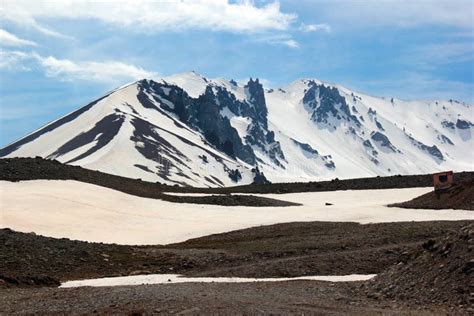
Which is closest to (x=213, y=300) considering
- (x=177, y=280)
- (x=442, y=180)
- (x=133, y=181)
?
(x=177, y=280)

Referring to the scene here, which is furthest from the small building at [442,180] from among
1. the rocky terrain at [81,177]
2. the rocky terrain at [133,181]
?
the rocky terrain at [81,177]

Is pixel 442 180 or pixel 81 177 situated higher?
pixel 81 177

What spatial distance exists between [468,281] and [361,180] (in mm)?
72871

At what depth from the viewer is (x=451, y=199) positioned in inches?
2458

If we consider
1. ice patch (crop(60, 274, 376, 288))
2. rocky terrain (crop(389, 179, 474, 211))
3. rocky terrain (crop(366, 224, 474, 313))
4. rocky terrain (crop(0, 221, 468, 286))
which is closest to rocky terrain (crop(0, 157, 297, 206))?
rocky terrain (crop(389, 179, 474, 211))

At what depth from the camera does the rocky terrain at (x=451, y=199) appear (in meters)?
59.5

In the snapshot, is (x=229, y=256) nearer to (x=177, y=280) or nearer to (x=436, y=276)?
(x=177, y=280)

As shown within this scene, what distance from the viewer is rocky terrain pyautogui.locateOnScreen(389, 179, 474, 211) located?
59.5 meters

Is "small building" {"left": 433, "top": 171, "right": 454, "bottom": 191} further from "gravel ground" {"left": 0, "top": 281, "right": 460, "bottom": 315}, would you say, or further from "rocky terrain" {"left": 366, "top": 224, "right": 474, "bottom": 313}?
"gravel ground" {"left": 0, "top": 281, "right": 460, "bottom": 315}

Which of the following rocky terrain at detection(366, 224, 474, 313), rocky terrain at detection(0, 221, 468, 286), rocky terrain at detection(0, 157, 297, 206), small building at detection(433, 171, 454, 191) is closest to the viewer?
rocky terrain at detection(366, 224, 474, 313)

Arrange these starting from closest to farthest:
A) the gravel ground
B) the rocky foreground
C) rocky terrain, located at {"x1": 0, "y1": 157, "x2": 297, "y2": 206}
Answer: the gravel ground < the rocky foreground < rocky terrain, located at {"x1": 0, "y1": 157, "x2": 297, "y2": 206}

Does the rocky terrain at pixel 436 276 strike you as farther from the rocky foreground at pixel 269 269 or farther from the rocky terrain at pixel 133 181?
the rocky terrain at pixel 133 181

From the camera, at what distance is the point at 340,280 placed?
1163 inches

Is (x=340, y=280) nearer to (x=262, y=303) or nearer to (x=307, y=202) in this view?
(x=262, y=303)
